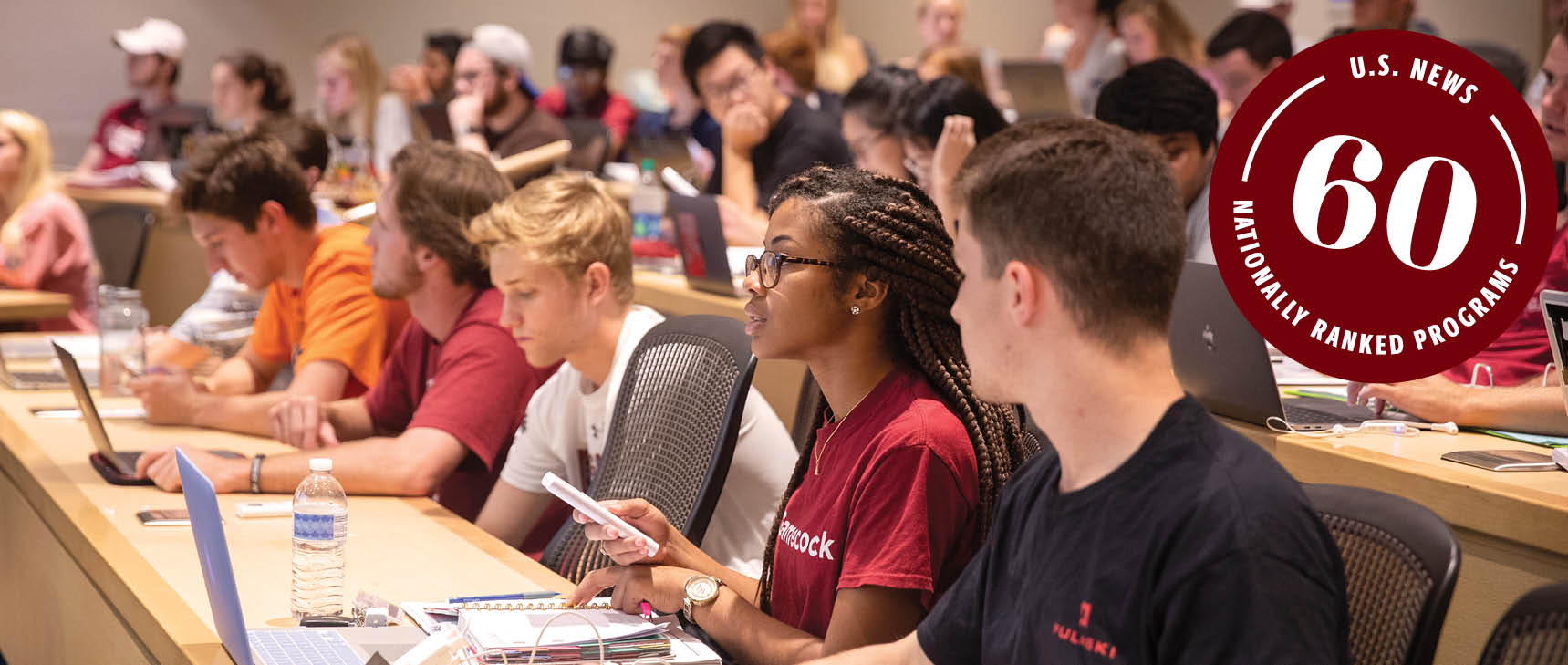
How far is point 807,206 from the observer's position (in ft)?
5.90

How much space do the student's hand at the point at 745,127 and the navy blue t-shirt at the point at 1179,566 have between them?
3789 mm

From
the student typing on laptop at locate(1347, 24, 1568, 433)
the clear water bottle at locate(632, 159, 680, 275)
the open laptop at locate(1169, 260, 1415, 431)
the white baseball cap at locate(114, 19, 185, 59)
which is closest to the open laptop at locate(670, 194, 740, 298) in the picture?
the clear water bottle at locate(632, 159, 680, 275)

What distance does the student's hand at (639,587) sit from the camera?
1809mm

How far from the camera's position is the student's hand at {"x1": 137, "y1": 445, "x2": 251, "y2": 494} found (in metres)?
2.58

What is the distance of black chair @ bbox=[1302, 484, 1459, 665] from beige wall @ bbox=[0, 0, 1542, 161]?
8.03 m

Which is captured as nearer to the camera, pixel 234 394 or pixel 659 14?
pixel 234 394

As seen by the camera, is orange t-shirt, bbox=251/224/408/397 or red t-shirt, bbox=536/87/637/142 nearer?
orange t-shirt, bbox=251/224/408/397

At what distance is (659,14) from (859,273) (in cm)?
980

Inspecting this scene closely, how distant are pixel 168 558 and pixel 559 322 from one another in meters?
0.70

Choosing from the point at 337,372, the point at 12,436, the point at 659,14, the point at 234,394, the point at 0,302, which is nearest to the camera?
the point at 12,436

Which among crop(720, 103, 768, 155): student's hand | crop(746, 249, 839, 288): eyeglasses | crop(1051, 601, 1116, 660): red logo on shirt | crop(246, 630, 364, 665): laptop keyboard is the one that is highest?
crop(746, 249, 839, 288): eyeglasses

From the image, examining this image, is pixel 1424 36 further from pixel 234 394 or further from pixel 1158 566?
pixel 234 394

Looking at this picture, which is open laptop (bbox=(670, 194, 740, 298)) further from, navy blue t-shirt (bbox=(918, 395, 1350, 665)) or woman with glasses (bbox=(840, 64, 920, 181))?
navy blue t-shirt (bbox=(918, 395, 1350, 665))

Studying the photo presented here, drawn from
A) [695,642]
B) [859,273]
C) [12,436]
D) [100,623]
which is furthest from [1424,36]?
[12,436]
